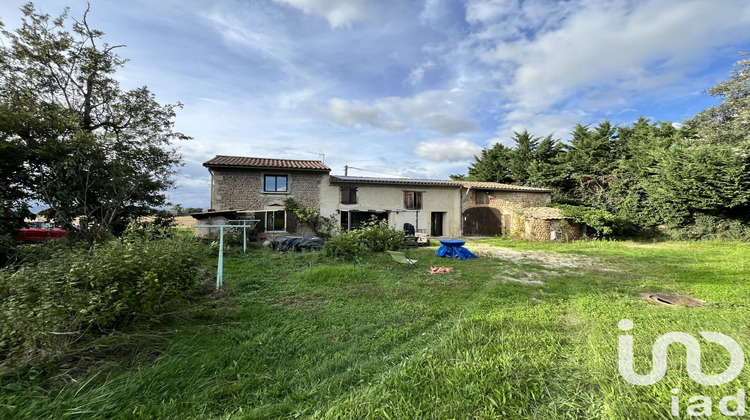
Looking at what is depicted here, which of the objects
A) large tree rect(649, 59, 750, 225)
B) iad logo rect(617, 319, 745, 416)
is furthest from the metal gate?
iad logo rect(617, 319, 745, 416)

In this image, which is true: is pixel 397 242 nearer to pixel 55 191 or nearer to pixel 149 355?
pixel 149 355

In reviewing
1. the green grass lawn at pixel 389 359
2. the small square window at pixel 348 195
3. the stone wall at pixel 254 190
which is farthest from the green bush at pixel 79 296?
the small square window at pixel 348 195

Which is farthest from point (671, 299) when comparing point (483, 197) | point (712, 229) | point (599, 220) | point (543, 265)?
point (712, 229)

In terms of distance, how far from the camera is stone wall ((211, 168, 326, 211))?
47.1 ft

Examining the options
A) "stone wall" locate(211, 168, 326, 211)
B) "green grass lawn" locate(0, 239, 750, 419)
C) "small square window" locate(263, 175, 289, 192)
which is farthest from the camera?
"small square window" locate(263, 175, 289, 192)

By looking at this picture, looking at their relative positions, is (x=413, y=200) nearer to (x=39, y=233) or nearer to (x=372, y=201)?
(x=372, y=201)

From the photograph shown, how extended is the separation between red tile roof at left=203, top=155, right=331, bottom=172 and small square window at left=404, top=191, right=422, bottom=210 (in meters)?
5.31

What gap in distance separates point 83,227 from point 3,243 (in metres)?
1.30

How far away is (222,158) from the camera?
50.2 feet

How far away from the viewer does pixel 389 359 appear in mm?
2766

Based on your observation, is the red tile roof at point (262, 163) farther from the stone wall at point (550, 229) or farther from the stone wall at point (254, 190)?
the stone wall at point (550, 229)

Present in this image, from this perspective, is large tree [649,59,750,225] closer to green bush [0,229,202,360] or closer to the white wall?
the white wall

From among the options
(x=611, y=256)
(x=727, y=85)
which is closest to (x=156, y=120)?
(x=611, y=256)

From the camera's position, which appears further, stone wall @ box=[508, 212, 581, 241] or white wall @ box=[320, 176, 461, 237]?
white wall @ box=[320, 176, 461, 237]
